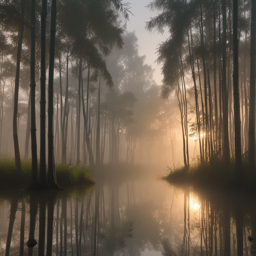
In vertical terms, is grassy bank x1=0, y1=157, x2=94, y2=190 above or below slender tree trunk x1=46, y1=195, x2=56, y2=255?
above

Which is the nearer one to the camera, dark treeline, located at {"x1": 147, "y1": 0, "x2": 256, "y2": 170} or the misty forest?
the misty forest

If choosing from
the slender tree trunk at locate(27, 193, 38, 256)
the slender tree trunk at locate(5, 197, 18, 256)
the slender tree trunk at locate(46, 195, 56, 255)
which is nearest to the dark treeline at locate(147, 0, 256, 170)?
the slender tree trunk at locate(46, 195, 56, 255)

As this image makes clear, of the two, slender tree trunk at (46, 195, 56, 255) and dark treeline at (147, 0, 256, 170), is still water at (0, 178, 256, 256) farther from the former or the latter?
dark treeline at (147, 0, 256, 170)

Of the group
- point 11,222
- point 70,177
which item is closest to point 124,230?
point 11,222

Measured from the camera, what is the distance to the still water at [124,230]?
2.45 meters

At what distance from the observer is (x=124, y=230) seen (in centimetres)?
329

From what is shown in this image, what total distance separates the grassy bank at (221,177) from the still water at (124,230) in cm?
203

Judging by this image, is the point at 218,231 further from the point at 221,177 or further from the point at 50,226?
the point at 221,177

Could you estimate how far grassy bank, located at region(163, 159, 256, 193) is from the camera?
659cm

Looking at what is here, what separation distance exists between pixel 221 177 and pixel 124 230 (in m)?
5.55

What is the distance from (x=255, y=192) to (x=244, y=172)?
0.79 m

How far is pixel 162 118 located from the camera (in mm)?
30953

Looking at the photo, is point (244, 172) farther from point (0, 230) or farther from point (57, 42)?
point (57, 42)

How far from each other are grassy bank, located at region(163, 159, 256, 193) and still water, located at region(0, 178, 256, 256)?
6.65 feet
